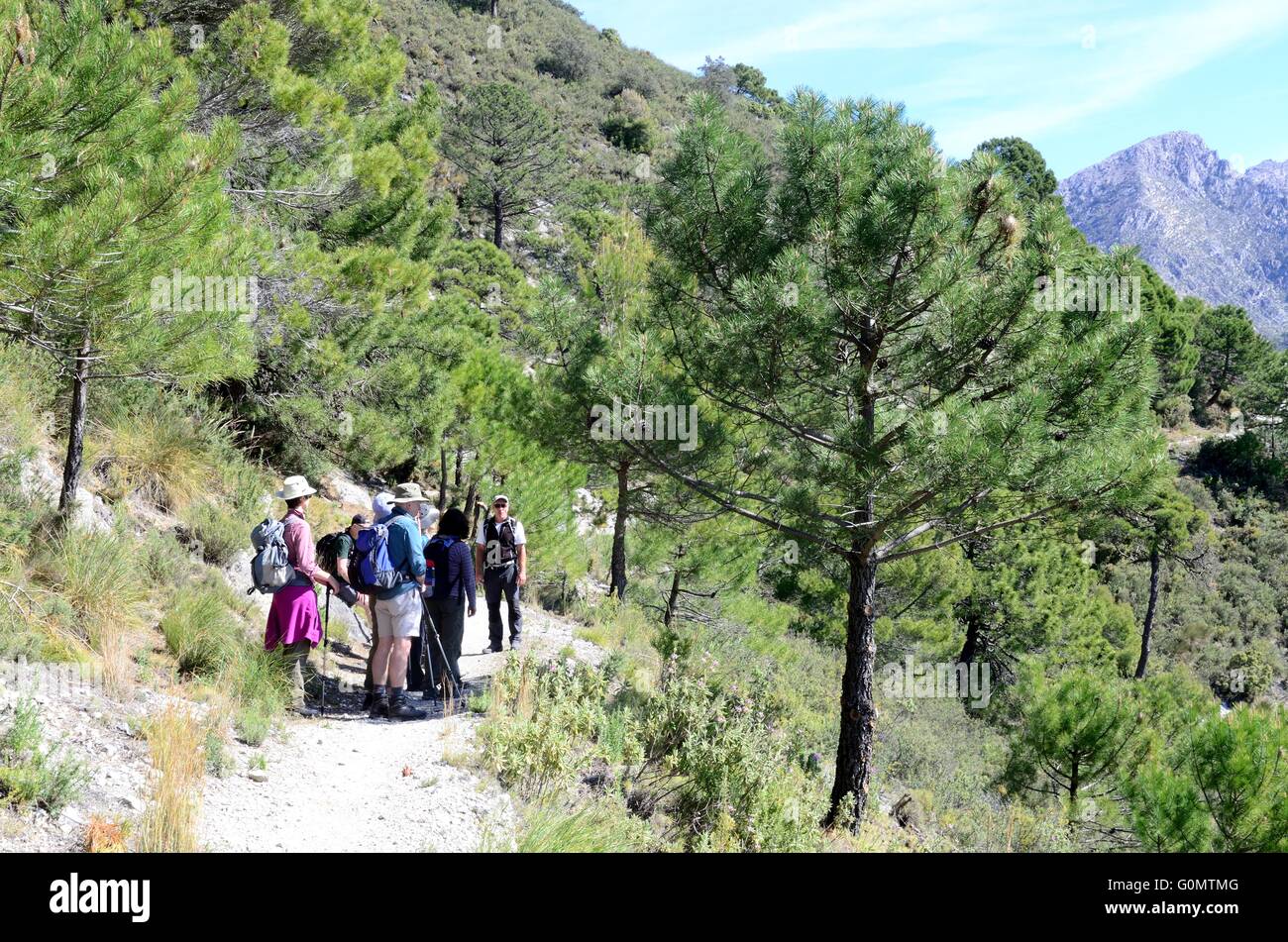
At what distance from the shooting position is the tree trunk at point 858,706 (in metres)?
7.68

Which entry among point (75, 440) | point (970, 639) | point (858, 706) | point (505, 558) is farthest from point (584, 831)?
point (970, 639)

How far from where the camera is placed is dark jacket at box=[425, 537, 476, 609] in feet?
22.3

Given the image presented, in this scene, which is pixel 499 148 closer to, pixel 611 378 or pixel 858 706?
pixel 611 378

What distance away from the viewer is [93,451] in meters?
7.76

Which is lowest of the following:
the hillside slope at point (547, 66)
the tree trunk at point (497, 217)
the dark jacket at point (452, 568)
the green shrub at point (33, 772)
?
the green shrub at point (33, 772)

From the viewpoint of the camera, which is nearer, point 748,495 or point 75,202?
point 75,202

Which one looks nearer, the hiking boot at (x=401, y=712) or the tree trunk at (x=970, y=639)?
the hiking boot at (x=401, y=712)

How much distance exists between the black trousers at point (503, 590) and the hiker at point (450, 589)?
120 cm

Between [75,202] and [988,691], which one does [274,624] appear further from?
[988,691]

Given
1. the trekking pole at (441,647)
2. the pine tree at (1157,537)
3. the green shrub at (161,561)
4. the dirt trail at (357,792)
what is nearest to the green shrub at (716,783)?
the dirt trail at (357,792)

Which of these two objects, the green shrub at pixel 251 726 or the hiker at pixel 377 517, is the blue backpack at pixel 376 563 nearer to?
the hiker at pixel 377 517

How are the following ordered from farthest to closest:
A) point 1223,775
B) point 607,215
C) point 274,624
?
point 607,215
point 1223,775
point 274,624
